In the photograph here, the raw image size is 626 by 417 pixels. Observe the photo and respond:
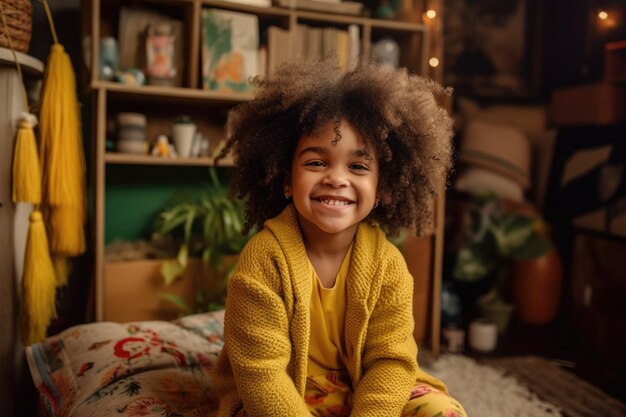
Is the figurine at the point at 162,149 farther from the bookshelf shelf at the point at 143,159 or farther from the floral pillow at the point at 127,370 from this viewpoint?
the floral pillow at the point at 127,370

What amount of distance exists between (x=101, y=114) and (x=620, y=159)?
7.62ft

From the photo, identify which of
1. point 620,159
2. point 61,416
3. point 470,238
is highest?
point 620,159

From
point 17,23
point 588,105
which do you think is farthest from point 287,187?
point 588,105

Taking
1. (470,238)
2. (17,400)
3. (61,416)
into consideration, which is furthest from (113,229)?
(470,238)

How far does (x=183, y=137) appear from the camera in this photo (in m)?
2.33

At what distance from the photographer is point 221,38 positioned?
7.45 feet

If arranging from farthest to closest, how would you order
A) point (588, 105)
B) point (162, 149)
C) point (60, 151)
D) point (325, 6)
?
point (588, 105) < point (325, 6) < point (162, 149) < point (60, 151)

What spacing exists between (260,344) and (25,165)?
3.43ft

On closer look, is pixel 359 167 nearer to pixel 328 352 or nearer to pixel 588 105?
pixel 328 352

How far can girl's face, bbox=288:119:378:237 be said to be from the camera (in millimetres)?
1105

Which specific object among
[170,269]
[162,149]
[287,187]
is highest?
[162,149]

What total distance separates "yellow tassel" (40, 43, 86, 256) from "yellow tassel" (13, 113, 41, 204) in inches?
6.1

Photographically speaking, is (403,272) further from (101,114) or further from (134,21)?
(134,21)

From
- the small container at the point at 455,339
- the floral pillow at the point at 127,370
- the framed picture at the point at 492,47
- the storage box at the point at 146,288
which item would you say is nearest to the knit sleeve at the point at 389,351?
the floral pillow at the point at 127,370
